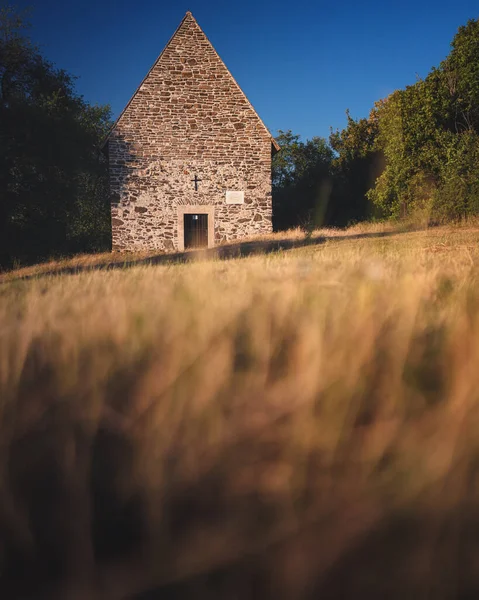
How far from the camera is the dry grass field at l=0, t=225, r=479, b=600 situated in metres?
0.58

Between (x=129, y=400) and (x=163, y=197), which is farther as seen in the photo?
(x=163, y=197)

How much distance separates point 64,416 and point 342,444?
1.79 feet

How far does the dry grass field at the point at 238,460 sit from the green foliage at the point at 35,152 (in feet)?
57.9

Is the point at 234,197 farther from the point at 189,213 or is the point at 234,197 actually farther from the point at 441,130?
the point at 441,130

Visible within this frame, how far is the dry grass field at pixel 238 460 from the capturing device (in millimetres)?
575

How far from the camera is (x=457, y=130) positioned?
16438mm

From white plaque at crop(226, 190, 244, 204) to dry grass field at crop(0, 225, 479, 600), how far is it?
14775 millimetres

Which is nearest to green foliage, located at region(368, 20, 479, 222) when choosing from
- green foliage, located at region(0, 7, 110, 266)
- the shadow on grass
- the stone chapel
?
the stone chapel

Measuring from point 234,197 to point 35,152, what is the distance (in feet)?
29.1

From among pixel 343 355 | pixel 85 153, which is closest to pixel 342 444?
pixel 343 355

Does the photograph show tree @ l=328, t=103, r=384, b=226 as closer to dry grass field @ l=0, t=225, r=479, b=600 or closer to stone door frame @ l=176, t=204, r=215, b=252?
stone door frame @ l=176, t=204, r=215, b=252

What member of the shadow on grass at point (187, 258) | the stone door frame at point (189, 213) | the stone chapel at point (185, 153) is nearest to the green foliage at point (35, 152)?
the stone chapel at point (185, 153)

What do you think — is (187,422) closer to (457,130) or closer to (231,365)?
(231,365)

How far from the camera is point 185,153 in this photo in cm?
1530
